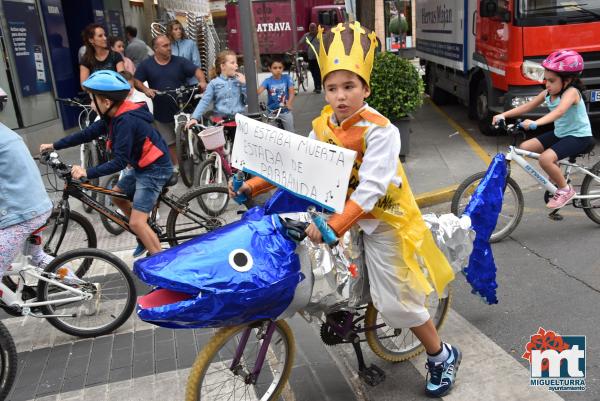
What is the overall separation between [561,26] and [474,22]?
6.79 ft

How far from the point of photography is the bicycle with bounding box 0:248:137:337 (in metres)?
3.88

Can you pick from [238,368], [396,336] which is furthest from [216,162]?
[238,368]

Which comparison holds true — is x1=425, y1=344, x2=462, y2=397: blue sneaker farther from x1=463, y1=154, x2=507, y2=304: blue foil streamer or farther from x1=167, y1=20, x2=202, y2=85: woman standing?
x1=167, y1=20, x2=202, y2=85: woman standing

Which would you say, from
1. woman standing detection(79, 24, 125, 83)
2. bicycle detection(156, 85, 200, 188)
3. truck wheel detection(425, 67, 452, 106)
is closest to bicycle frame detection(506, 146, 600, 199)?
bicycle detection(156, 85, 200, 188)

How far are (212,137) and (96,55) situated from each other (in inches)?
108

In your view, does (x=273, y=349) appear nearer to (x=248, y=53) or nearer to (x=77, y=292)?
(x=77, y=292)

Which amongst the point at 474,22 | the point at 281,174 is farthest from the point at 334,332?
the point at 474,22

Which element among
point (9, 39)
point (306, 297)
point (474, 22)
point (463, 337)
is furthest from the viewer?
point (474, 22)

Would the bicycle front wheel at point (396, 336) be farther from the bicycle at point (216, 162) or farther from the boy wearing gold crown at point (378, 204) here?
the bicycle at point (216, 162)

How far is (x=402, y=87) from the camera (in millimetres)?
7852

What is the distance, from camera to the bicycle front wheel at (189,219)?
207 inches

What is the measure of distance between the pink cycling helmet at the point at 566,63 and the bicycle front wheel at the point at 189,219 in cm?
324

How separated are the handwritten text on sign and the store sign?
795 centimetres

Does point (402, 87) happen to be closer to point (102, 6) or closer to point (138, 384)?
point (138, 384)
